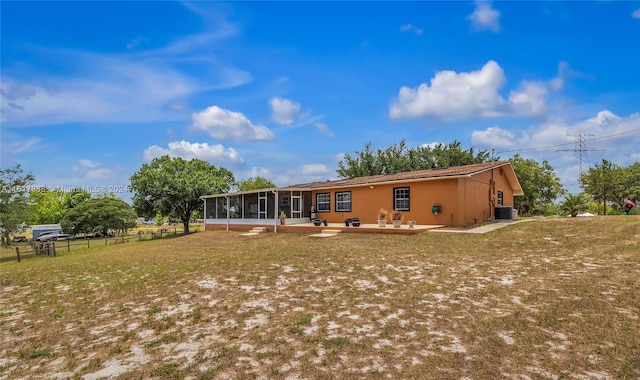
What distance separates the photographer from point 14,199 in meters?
25.1

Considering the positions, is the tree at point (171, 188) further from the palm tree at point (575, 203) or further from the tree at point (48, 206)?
the tree at point (48, 206)

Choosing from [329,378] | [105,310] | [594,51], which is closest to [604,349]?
[329,378]

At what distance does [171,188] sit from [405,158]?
25659mm

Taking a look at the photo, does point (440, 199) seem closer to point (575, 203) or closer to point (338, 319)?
point (575, 203)

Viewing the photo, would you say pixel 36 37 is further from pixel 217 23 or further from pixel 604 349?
pixel 604 349

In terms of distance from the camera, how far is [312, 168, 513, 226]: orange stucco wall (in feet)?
56.3

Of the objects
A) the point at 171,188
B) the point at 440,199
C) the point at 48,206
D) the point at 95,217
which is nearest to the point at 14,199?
the point at 171,188

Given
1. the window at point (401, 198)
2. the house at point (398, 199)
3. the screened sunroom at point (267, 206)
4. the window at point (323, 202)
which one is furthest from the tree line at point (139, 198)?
the window at point (401, 198)

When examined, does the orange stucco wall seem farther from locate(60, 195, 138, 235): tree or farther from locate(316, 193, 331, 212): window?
locate(60, 195, 138, 235): tree

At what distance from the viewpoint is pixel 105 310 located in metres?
5.93

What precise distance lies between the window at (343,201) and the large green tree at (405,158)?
701 inches

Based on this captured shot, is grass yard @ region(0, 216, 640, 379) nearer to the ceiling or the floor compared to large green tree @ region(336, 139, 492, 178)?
nearer to the floor

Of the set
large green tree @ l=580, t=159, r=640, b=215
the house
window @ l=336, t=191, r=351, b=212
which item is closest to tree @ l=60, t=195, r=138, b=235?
the house

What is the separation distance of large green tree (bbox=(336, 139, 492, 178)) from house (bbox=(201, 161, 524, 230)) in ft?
42.7
